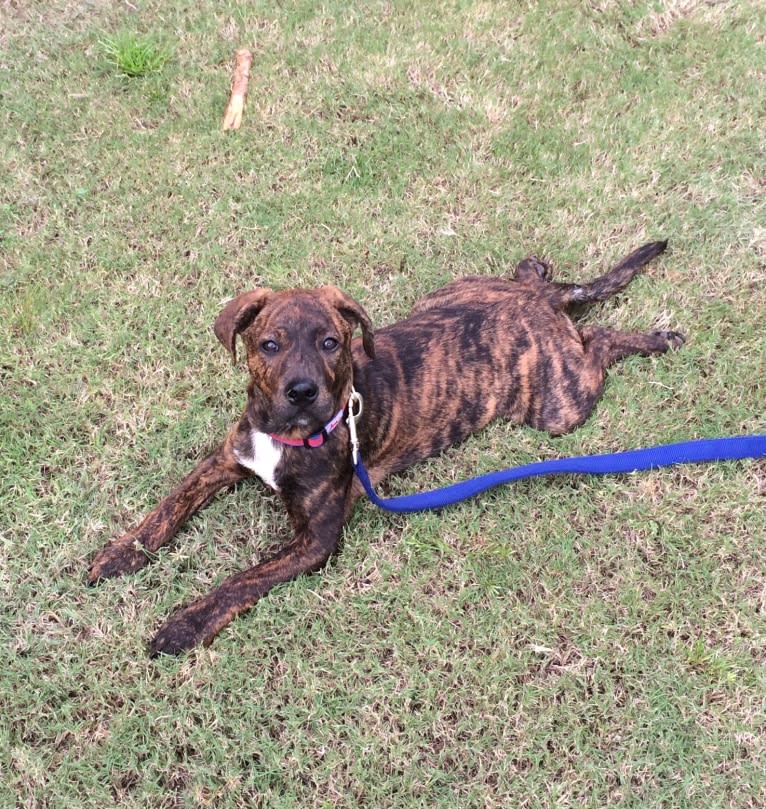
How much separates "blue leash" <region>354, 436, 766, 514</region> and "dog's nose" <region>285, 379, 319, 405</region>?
0.52 m

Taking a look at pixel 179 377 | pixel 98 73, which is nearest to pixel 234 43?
pixel 98 73

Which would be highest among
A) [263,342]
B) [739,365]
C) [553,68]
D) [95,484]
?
[553,68]

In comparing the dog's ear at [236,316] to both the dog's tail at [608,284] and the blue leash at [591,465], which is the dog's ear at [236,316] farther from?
the dog's tail at [608,284]

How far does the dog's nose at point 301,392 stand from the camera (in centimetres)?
313

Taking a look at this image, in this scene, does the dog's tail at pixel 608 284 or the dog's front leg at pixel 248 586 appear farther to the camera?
the dog's tail at pixel 608 284

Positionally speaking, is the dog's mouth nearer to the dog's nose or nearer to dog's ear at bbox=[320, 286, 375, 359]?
the dog's nose

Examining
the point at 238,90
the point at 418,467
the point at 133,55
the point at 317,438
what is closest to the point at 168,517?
the point at 317,438

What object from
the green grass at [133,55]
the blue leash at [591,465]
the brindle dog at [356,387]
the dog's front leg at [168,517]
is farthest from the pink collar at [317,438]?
the green grass at [133,55]

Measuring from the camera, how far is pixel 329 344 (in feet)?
11.0

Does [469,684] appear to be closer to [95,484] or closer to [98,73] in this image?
[95,484]

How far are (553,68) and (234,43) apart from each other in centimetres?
266

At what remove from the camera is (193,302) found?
189 inches

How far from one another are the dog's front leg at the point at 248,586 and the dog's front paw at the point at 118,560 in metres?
0.36

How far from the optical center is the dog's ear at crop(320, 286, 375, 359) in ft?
11.4
